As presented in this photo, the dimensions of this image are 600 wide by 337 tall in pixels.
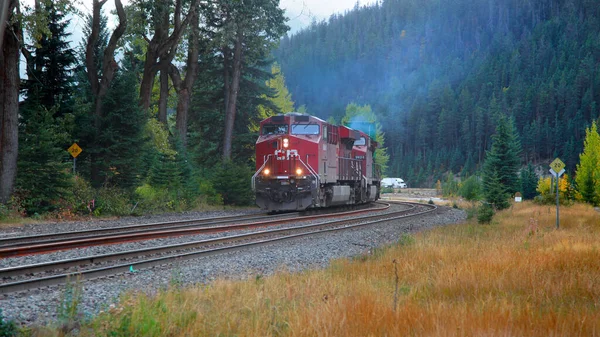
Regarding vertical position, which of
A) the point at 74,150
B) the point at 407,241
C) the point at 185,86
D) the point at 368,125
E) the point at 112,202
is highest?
the point at 185,86

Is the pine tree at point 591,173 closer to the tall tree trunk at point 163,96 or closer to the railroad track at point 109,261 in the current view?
the tall tree trunk at point 163,96

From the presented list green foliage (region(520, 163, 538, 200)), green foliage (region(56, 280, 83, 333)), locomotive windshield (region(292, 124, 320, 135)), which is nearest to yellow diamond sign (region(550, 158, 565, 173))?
locomotive windshield (region(292, 124, 320, 135))

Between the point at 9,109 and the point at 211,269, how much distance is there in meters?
12.3

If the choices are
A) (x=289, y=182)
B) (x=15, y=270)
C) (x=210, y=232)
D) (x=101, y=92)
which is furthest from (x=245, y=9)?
(x=15, y=270)

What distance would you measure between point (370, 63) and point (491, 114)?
242ft

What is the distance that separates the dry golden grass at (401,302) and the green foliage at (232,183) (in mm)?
17526

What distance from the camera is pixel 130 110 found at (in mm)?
21250

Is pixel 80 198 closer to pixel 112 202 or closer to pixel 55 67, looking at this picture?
pixel 112 202

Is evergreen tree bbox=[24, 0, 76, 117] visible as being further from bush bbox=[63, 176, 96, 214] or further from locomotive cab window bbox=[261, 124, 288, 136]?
locomotive cab window bbox=[261, 124, 288, 136]

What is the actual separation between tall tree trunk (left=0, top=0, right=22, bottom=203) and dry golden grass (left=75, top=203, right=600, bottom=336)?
42.4 ft

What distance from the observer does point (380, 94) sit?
578ft

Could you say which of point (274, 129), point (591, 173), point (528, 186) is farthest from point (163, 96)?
point (528, 186)

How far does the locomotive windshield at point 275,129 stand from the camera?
2152cm

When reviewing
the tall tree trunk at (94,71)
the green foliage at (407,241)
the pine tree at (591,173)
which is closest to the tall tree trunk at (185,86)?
the tall tree trunk at (94,71)
